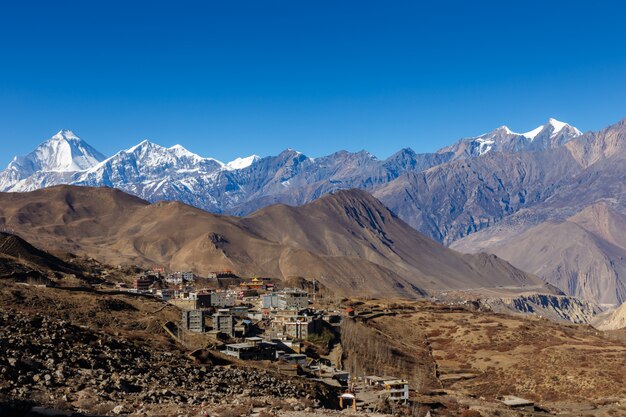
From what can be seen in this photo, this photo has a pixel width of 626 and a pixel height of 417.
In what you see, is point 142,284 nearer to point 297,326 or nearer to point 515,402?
point 297,326

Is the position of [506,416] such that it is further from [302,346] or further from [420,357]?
[420,357]

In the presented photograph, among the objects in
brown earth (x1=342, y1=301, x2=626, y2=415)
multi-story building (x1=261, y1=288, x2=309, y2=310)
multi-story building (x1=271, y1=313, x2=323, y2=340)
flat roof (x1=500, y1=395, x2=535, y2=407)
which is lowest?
flat roof (x1=500, y1=395, x2=535, y2=407)

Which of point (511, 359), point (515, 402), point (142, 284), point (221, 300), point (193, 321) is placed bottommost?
point (515, 402)

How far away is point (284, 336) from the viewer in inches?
3903

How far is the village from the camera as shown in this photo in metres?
66.0

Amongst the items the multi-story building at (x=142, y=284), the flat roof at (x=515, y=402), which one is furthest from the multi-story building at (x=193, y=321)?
the multi-story building at (x=142, y=284)

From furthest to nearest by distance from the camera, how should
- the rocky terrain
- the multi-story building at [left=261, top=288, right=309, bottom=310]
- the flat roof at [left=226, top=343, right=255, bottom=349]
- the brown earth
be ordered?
the multi-story building at [left=261, top=288, right=309, bottom=310], the brown earth, the flat roof at [left=226, top=343, right=255, bottom=349], the rocky terrain

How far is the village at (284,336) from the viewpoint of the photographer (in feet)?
217

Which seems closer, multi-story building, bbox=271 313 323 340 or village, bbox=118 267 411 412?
village, bbox=118 267 411 412

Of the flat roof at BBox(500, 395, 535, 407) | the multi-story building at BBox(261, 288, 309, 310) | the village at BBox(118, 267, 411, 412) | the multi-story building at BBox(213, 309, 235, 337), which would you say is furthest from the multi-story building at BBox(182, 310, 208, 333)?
the multi-story building at BBox(261, 288, 309, 310)

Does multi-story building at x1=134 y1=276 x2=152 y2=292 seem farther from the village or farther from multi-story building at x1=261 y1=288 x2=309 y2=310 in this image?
multi-story building at x1=261 y1=288 x2=309 y2=310

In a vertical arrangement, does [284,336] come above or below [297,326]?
below

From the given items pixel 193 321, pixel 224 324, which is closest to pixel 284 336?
pixel 224 324

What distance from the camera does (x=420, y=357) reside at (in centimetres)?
11138
